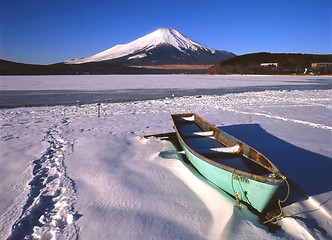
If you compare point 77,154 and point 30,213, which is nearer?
point 30,213

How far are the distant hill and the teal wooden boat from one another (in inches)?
3037

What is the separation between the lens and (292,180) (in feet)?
16.7

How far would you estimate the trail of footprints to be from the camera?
3.64 metres

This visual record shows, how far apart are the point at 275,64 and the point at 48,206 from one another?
4136 inches

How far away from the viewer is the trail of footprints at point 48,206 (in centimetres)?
364

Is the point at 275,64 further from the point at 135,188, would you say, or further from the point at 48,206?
the point at 48,206

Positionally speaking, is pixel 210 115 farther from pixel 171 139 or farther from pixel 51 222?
pixel 51 222

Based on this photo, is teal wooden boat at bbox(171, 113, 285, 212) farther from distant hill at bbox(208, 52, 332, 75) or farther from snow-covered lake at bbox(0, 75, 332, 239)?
distant hill at bbox(208, 52, 332, 75)

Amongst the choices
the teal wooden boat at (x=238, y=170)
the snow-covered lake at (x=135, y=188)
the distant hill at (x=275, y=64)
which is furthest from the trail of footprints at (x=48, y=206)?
the distant hill at (x=275, y=64)

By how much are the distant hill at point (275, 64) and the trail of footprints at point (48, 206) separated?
8031cm

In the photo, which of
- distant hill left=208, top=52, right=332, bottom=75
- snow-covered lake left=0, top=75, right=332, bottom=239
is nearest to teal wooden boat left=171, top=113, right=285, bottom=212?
snow-covered lake left=0, top=75, right=332, bottom=239

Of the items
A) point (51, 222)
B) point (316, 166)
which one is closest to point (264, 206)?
point (316, 166)

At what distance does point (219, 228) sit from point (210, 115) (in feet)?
30.0

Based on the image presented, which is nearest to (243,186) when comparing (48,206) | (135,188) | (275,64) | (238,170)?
(238,170)
